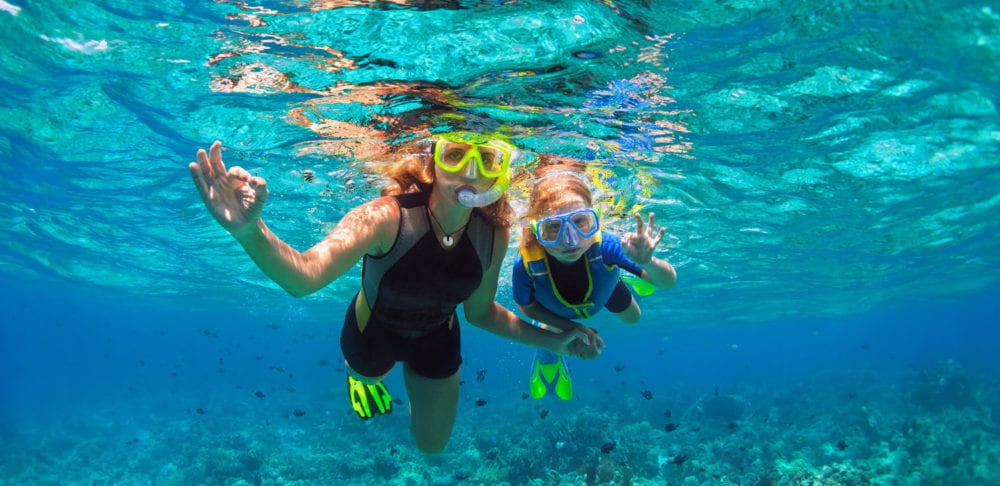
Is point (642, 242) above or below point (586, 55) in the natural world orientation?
below

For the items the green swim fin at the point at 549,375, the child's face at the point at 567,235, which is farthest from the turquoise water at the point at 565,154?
the green swim fin at the point at 549,375

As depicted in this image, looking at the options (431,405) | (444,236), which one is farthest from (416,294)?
(431,405)

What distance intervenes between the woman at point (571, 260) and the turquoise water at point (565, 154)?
3.13m

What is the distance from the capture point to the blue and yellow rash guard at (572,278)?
6516mm

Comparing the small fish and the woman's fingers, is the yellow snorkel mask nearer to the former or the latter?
the woman's fingers

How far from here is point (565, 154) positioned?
12.4 metres

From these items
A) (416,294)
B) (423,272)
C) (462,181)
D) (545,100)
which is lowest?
(416,294)

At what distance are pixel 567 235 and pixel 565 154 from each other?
6.98 metres

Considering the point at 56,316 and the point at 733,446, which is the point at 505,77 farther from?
the point at 56,316

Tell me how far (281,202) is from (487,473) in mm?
11954

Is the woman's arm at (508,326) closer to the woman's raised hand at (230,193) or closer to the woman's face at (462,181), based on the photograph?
the woman's face at (462,181)

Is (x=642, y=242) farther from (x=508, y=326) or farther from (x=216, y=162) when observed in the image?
(x=216, y=162)

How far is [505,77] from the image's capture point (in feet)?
28.8

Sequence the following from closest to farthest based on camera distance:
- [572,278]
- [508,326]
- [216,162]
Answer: [216,162]
[508,326]
[572,278]
